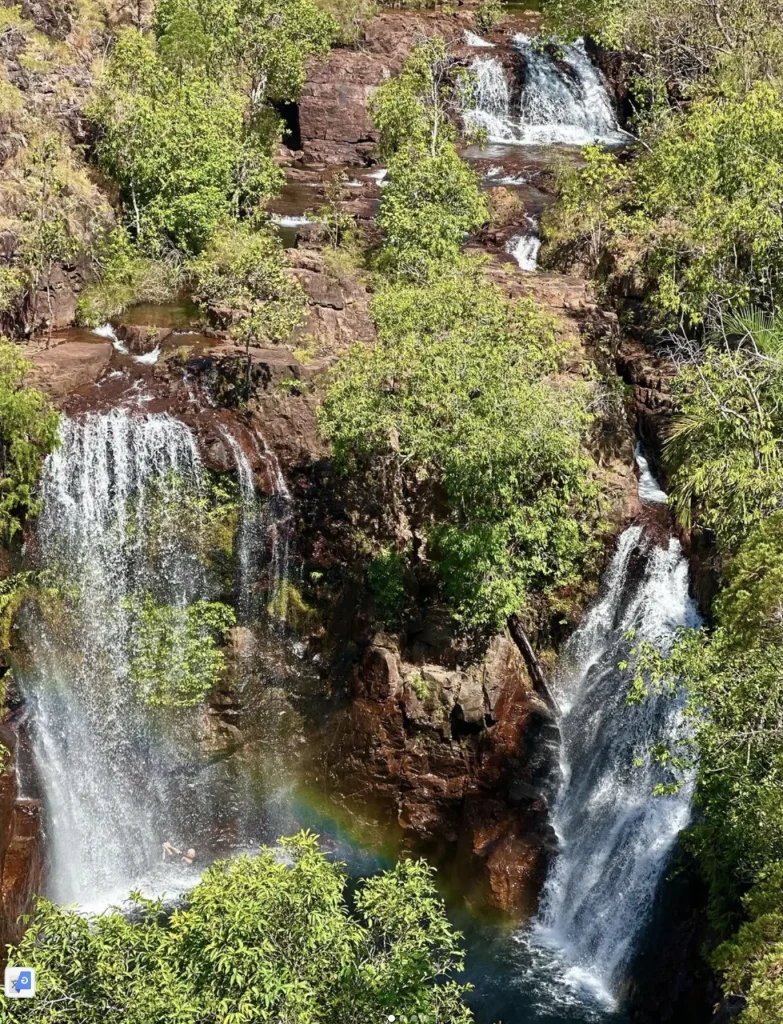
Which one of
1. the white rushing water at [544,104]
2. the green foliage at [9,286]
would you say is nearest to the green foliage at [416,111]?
the white rushing water at [544,104]

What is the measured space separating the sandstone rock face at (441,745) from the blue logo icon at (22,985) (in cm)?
1535

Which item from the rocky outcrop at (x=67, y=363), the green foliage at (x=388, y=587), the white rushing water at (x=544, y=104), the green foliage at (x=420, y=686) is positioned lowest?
the green foliage at (x=420, y=686)

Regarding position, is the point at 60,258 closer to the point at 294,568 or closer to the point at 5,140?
the point at 5,140

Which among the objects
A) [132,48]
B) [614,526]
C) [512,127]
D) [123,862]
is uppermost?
[132,48]

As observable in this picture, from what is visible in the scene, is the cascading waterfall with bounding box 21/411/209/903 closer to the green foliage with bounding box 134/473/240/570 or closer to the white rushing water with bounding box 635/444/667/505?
the green foliage with bounding box 134/473/240/570

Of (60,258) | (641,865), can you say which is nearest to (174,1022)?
(641,865)

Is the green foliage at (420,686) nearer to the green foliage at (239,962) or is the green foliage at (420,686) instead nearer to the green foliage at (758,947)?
the green foliage at (758,947)

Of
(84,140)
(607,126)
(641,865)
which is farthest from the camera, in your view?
(607,126)

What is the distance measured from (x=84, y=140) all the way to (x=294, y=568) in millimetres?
22107

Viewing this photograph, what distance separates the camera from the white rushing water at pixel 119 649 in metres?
27.5

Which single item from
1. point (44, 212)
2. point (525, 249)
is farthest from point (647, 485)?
point (44, 212)

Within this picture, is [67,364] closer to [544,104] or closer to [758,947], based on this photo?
[758,947]

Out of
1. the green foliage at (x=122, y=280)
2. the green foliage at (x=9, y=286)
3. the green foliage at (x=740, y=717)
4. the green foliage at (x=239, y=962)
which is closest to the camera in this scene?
the green foliage at (x=239, y=962)

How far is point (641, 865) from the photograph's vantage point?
2441 cm
